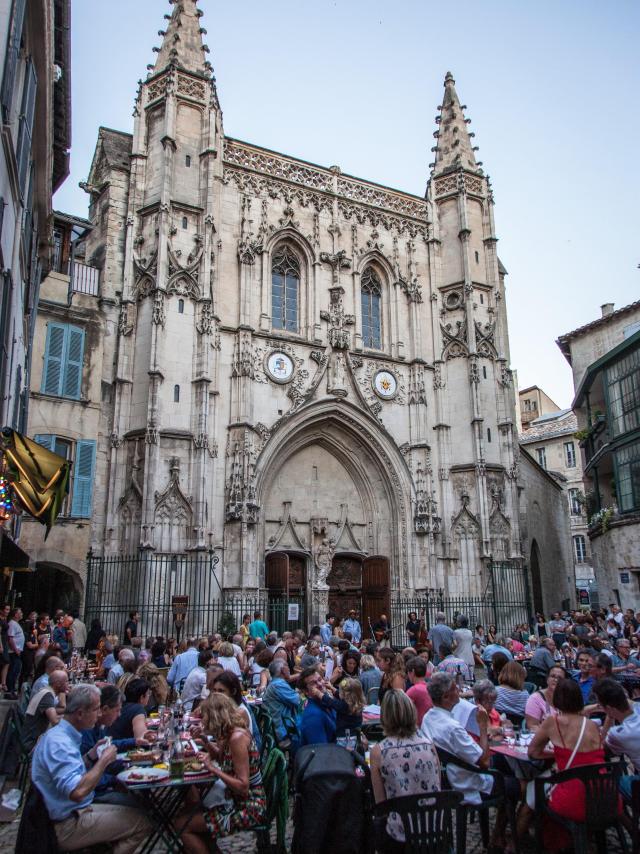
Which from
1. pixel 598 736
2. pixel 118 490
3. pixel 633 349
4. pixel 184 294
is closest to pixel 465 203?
pixel 633 349

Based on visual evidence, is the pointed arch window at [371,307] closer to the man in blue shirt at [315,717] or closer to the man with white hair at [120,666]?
the man with white hair at [120,666]

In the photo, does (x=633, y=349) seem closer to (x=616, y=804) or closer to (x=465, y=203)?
(x=465, y=203)

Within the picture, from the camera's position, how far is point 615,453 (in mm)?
23266

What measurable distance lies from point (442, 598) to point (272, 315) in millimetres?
10514

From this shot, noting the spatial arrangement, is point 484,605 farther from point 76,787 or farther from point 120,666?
point 76,787

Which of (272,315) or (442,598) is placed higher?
(272,315)

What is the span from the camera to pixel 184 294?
20.1m

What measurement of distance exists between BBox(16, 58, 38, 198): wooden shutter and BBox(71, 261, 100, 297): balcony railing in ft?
30.9

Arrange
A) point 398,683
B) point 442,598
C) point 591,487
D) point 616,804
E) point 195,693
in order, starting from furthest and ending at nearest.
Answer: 1. point 591,487
2. point 442,598
3. point 195,693
4. point 398,683
5. point 616,804

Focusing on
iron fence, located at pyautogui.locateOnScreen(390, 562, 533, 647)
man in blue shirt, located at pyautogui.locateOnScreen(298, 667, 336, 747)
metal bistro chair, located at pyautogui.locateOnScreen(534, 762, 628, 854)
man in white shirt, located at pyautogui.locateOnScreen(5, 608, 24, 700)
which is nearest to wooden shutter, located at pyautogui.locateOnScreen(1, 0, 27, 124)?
man in blue shirt, located at pyautogui.locateOnScreen(298, 667, 336, 747)

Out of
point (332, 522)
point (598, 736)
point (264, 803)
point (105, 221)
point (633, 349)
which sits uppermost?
point (105, 221)

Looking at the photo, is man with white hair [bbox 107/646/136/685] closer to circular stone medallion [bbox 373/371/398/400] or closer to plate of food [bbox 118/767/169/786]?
plate of food [bbox 118/767/169/786]

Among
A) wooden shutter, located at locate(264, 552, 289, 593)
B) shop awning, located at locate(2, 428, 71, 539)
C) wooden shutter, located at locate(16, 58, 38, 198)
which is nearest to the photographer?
shop awning, located at locate(2, 428, 71, 539)

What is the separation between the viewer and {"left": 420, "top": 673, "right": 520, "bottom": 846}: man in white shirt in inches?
204
